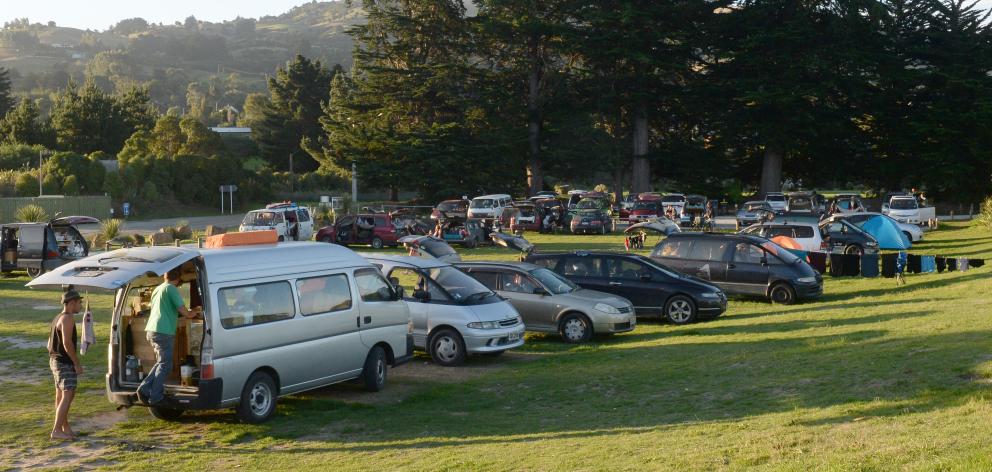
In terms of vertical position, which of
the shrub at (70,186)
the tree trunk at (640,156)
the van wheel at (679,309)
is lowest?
the van wheel at (679,309)

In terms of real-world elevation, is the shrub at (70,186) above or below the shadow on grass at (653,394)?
above

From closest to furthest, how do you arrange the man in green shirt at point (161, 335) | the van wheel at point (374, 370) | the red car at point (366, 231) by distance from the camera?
the man in green shirt at point (161, 335), the van wheel at point (374, 370), the red car at point (366, 231)

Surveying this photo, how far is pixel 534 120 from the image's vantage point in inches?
2881

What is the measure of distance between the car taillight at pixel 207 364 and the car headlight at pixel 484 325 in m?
5.37

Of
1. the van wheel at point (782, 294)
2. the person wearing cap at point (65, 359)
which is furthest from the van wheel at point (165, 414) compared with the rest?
the van wheel at point (782, 294)

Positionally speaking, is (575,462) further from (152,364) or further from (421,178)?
(421,178)

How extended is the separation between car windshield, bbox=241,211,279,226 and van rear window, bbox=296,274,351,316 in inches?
1081

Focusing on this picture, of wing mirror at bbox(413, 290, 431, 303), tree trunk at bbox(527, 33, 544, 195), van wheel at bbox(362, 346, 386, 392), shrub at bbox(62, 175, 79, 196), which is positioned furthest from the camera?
tree trunk at bbox(527, 33, 544, 195)

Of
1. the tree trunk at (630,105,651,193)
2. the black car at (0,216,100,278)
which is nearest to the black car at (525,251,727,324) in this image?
the black car at (0,216,100,278)

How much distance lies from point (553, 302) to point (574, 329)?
0.62 m

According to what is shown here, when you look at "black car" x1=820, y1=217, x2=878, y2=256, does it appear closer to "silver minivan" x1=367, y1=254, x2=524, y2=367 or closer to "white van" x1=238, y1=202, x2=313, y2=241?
"silver minivan" x1=367, y1=254, x2=524, y2=367

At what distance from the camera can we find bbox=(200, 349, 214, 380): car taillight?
36.4 ft

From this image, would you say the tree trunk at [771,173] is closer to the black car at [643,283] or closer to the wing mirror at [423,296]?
the black car at [643,283]

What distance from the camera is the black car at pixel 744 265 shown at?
22.2 meters
